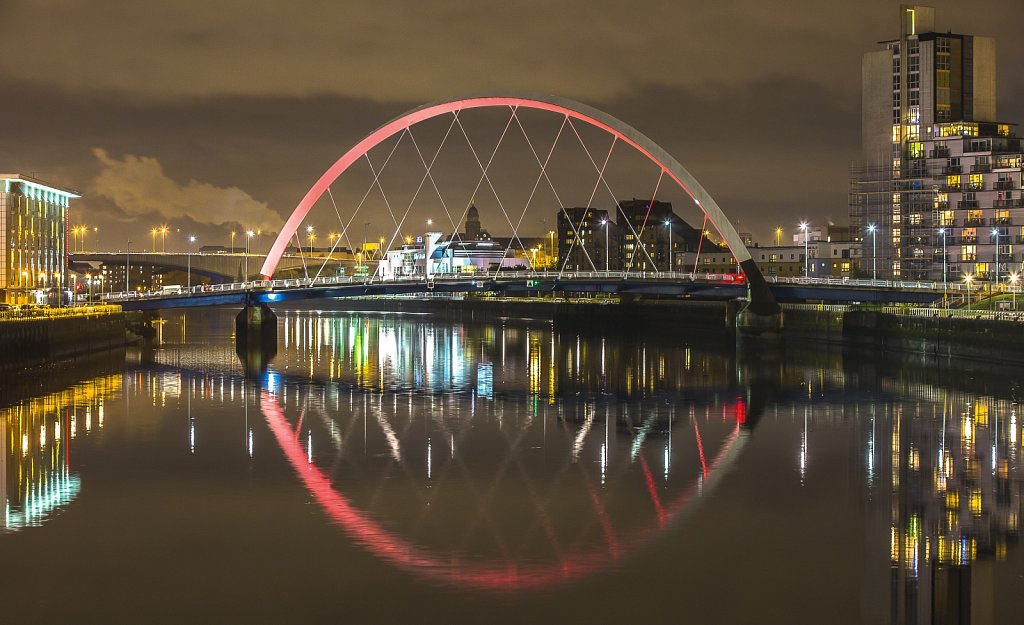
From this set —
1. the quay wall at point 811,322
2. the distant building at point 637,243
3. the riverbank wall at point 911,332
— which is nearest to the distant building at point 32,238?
the quay wall at point 811,322

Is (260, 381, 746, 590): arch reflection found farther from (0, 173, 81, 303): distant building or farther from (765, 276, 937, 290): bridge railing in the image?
(0, 173, 81, 303): distant building

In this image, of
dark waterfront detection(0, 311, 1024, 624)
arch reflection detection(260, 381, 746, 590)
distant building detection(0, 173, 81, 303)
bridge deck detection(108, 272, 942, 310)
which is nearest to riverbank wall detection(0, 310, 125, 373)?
dark waterfront detection(0, 311, 1024, 624)

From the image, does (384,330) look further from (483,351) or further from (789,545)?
(789,545)

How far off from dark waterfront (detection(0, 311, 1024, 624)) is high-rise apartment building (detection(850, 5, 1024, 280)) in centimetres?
4701

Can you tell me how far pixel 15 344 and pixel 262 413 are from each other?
14458 mm

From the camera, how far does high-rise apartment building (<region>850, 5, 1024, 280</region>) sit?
274ft

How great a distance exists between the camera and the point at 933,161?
88750 millimetres

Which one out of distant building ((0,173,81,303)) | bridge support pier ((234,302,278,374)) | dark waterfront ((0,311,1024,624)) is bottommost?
dark waterfront ((0,311,1024,624))

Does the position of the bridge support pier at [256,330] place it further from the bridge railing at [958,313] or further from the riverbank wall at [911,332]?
the bridge railing at [958,313]

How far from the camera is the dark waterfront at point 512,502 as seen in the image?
14.3 meters

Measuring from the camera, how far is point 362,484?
21.5m

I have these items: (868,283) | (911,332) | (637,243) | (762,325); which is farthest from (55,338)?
(637,243)

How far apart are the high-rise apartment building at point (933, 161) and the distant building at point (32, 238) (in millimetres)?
59911

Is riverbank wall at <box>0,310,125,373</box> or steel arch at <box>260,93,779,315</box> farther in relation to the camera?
steel arch at <box>260,93,779,315</box>
